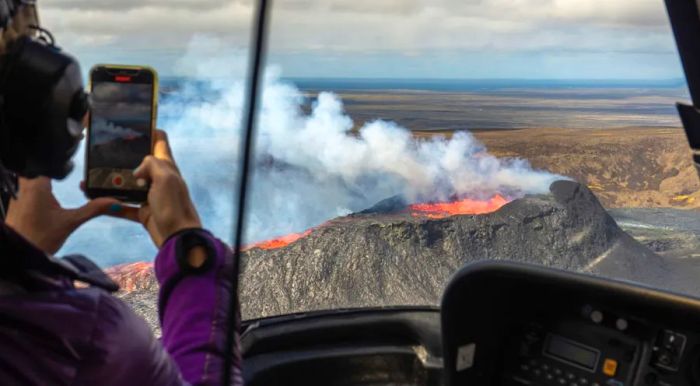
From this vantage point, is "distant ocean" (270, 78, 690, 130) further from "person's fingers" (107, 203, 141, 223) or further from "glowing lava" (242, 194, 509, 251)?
"person's fingers" (107, 203, 141, 223)

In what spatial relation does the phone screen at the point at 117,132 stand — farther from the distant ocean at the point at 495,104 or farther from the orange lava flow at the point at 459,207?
the orange lava flow at the point at 459,207

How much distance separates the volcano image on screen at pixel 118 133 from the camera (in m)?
1.07

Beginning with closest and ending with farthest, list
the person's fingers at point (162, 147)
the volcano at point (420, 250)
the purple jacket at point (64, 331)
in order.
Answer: the purple jacket at point (64, 331) → the person's fingers at point (162, 147) → the volcano at point (420, 250)

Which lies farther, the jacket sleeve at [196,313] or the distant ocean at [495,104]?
the distant ocean at [495,104]

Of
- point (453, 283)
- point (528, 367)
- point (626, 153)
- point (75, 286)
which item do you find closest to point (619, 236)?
point (626, 153)

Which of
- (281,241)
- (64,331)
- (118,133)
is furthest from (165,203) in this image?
(281,241)

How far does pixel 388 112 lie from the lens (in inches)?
90.2

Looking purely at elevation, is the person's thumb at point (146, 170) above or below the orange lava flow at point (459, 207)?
above

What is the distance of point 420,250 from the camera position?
246 centimetres

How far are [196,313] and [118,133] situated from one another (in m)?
0.31

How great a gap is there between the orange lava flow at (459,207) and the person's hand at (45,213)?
1420 millimetres

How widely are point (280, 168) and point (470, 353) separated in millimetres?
711

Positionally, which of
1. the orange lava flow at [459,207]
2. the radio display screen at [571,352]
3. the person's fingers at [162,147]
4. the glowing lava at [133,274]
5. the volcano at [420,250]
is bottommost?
the radio display screen at [571,352]

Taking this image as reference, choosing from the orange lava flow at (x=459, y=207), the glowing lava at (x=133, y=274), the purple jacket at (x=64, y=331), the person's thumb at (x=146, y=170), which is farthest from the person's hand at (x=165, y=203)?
the orange lava flow at (x=459, y=207)
